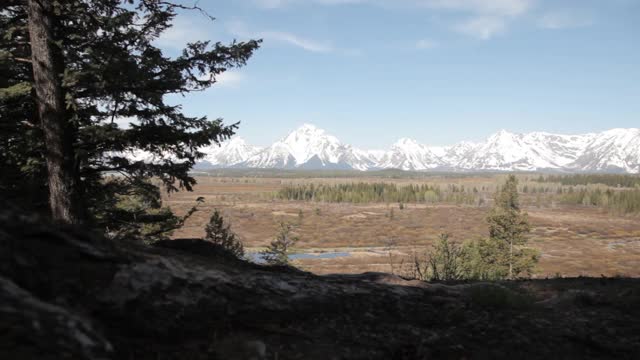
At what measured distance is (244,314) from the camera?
534 centimetres

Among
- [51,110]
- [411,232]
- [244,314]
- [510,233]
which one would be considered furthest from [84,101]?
[411,232]

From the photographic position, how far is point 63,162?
9.79 m

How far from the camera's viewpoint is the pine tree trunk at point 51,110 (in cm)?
953

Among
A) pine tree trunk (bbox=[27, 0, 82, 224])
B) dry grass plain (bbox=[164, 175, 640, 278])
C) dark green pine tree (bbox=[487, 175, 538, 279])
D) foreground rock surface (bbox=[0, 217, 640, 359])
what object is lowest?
dry grass plain (bbox=[164, 175, 640, 278])

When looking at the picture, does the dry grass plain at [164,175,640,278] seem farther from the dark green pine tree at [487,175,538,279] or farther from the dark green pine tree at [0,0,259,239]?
the dark green pine tree at [0,0,259,239]

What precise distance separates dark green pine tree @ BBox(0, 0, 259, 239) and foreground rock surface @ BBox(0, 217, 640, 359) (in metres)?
5.36

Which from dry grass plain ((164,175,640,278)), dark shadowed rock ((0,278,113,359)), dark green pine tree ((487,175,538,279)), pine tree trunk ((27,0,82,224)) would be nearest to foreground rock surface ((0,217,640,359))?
dark shadowed rock ((0,278,113,359))

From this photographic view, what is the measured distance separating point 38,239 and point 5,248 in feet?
1.16

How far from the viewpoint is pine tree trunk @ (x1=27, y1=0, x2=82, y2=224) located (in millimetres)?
9531

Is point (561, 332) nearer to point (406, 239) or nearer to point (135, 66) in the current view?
point (135, 66)

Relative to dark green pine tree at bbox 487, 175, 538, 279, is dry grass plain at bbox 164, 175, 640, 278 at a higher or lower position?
lower

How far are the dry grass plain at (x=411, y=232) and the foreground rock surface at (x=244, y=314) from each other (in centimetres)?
6022

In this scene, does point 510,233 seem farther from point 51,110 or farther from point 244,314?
point 244,314

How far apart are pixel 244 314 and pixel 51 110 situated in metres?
6.87
